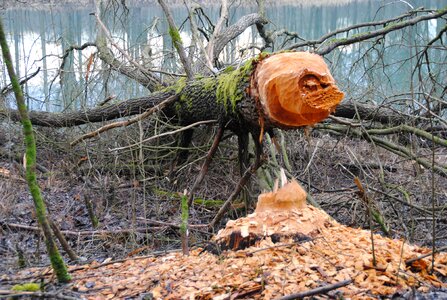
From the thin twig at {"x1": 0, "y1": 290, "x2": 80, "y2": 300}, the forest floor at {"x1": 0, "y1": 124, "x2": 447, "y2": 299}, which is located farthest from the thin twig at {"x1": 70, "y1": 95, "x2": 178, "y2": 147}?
the thin twig at {"x1": 0, "y1": 290, "x2": 80, "y2": 300}

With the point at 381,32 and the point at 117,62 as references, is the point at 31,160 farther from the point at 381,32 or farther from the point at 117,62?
the point at 381,32

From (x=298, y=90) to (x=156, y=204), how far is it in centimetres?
266

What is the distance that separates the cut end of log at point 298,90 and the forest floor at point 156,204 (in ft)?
2.89

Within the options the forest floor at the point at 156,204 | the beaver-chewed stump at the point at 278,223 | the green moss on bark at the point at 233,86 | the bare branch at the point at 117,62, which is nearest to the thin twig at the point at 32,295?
the forest floor at the point at 156,204

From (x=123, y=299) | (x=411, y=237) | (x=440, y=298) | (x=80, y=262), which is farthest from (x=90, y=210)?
(x=440, y=298)

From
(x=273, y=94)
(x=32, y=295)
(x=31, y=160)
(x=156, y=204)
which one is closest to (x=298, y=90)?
(x=273, y=94)

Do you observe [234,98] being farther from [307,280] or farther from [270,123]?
[307,280]

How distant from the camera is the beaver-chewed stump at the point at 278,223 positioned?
327 centimetres

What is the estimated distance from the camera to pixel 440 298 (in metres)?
2.70

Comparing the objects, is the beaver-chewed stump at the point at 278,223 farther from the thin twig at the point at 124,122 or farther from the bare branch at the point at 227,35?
the bare branch at the point at 227,35

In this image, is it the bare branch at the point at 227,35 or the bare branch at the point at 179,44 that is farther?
the bare branch at the point at 227,35

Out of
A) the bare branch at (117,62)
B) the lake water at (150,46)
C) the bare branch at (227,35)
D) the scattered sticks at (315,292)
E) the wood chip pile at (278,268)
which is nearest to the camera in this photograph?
the scattered sticks at (315,292)

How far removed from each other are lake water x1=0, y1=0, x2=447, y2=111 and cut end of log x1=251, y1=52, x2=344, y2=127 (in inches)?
27.4

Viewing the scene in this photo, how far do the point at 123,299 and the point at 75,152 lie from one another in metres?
4.10
